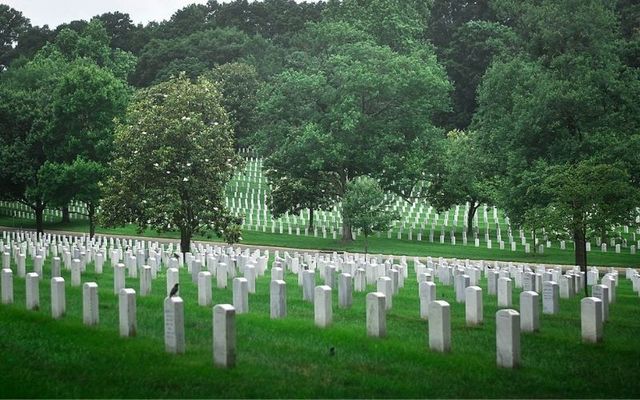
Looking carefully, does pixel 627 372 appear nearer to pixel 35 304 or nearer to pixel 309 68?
pixel 35 304

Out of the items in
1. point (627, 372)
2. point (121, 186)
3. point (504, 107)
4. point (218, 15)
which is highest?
point (218, 15)

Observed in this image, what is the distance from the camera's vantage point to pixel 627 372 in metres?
10.5

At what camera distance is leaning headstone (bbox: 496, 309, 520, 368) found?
416 inches

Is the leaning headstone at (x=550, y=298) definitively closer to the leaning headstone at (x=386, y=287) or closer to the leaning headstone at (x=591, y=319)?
the leaning headstone at (x=386, y=287)

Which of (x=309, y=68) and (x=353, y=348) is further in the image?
(x=309, y=68)

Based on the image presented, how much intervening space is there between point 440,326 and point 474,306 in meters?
3.09

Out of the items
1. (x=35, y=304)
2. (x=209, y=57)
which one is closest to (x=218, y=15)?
(x=209, y=57)

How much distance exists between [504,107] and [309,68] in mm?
15389

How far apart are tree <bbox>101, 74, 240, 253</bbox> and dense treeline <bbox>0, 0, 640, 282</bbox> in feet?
5.77

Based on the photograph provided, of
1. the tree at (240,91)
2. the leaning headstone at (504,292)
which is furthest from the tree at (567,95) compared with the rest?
the tree at (240,91)

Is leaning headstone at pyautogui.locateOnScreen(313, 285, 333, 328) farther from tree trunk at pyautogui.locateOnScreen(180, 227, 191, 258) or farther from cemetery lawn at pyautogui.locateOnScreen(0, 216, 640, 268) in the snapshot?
cemetery lawn at pyautogui.locateOnScreen(0, 216, 640, 268)

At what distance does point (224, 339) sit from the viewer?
1039 centimetres

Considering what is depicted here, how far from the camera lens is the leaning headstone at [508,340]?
34.7 ft

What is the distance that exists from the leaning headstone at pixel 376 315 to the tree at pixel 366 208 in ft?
95.4
